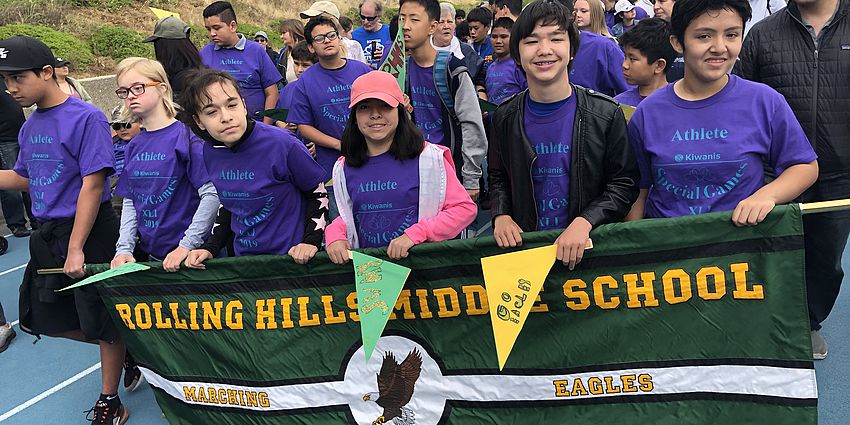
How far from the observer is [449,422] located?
2.89 metres

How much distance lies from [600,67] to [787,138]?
2.44 meters

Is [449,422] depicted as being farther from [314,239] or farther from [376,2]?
[376,2]

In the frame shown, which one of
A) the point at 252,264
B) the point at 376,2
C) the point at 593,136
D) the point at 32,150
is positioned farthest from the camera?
the point at 376,2

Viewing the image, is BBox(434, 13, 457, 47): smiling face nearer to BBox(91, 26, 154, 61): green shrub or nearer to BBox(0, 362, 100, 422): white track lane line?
BBox(0, 362, 100, 422): white track lane line

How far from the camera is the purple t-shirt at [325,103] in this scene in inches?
178

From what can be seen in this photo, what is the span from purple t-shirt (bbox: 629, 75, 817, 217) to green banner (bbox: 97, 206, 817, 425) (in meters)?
0.18

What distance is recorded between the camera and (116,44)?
1382 centimetres

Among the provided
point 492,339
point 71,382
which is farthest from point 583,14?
point 71,382

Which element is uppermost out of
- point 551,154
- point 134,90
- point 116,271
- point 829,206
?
point 134,90

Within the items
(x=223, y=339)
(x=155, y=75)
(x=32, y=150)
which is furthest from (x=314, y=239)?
(x=32, y=150)

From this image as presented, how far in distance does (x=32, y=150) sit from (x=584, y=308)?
3.09 m

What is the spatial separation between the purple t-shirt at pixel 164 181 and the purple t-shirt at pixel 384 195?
88 cm

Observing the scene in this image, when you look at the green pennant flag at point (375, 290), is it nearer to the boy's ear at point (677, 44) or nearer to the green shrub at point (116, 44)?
the boy's ear at point (677, 44)

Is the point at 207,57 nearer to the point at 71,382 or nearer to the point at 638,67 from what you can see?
the point at 71,382
